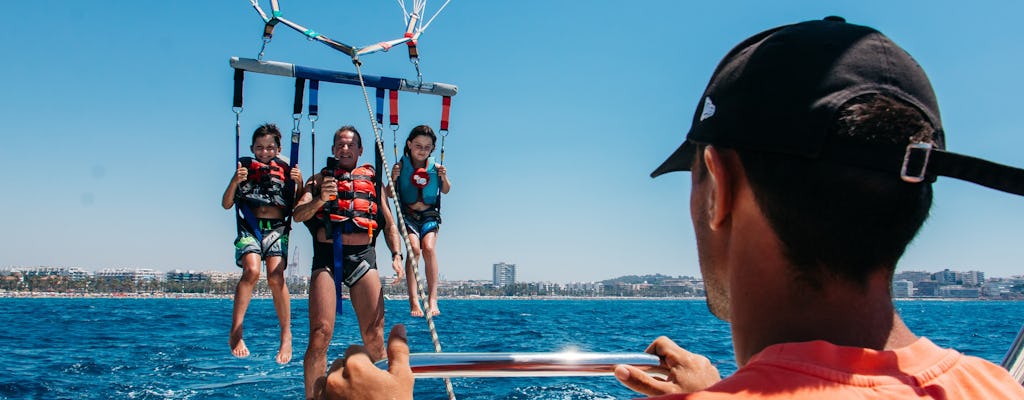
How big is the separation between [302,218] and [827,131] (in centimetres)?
574

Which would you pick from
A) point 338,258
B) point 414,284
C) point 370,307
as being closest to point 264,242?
point 338,258

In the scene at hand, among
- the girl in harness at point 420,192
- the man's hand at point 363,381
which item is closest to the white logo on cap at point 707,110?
the man's hand at point 363,381

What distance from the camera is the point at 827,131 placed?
1.04 metres

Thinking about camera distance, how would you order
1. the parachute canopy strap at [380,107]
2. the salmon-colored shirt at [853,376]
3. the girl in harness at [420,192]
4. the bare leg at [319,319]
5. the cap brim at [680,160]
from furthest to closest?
1. the girl in harness at [420,192]
2. the parachute canopy strap at [380,107]
3. the bare leg at [319,319]
4. the cap brim at [680,160]
5. the salmon-colored shirt at [853,376]

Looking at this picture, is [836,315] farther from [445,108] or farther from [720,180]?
[445,108]

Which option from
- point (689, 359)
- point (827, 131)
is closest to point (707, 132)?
point (827, 131)

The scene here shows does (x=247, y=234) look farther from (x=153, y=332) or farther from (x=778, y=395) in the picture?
(x=153, y=332)

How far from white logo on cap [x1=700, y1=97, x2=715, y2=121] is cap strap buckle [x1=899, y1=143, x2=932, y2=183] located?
0.96ft

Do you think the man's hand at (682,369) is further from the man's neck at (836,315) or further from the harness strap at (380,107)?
the harness strap at (380,107)

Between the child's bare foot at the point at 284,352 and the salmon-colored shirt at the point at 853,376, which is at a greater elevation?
the salmon-colored shirt at the point at 853,376

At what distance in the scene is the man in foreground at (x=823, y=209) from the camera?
1045mm

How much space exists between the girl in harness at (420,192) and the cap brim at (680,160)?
5654 millimetres

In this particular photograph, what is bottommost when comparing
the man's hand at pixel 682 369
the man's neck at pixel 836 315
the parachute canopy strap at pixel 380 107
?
the man's hand at pixel 682 369

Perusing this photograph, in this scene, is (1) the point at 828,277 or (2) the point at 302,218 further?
(2) the point at 302,218
